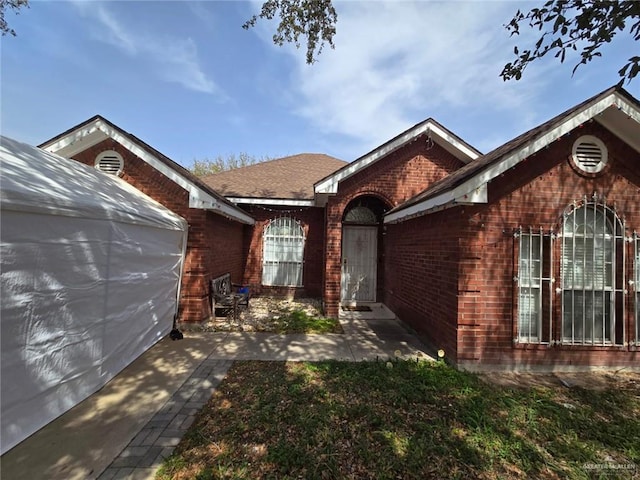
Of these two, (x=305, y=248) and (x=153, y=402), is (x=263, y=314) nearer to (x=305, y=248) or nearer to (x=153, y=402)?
(x=305, y=248)

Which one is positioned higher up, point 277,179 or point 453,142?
point 453,142

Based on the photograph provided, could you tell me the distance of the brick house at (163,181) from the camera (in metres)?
6.33

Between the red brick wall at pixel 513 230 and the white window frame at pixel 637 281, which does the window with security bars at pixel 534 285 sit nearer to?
the red brick wall at pixel 513 230

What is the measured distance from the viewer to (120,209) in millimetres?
4195

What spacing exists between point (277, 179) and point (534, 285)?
9.36 m

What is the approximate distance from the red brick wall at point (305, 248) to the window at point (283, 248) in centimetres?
16

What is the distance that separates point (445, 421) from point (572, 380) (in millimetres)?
2782

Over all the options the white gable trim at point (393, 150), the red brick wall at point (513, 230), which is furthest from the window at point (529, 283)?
the white gable trim at point (393, 150)

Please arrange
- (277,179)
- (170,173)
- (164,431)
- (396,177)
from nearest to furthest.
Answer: (164,431)
(170,173)
(396,177)
(277,179)

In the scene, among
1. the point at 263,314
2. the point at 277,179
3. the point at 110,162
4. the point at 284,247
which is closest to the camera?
the point at 110,162

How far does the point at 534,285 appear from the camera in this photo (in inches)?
191

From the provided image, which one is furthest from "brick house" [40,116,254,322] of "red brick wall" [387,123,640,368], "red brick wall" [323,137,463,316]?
"red brick wall" [387,123,640,368]

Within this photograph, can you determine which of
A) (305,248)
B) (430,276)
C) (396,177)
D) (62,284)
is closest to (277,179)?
(305,248)

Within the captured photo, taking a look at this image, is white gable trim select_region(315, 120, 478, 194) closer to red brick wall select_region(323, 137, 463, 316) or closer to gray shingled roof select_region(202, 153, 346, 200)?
red brick wall select_region(323, 137, 463, 316)
